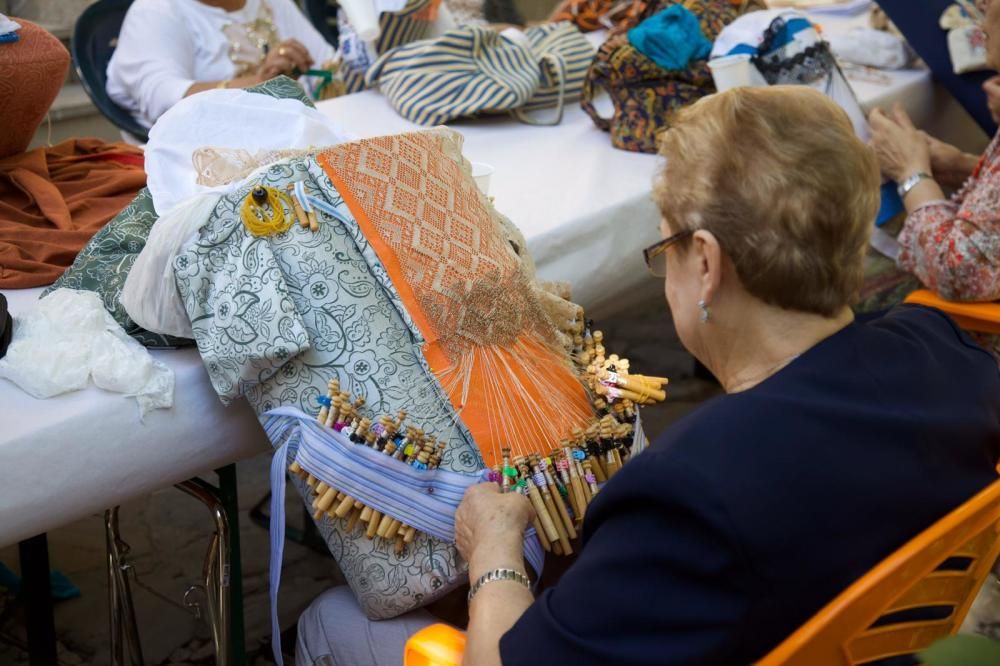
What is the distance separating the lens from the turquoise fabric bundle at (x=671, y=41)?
99.3 inches

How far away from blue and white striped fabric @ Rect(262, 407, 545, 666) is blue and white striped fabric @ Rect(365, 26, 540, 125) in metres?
1.51

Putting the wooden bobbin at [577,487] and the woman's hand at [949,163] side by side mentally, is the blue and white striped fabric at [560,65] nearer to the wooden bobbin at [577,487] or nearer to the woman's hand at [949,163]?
the woman's hand at [949,163]

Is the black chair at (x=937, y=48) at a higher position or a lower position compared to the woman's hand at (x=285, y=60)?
higher

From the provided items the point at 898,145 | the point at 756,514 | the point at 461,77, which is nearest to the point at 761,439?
the point at 756,514

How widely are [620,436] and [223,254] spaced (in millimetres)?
A: 591

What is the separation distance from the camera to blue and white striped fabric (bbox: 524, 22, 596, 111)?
9.24 feet

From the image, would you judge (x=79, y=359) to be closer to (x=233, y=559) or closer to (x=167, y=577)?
(x=233, y=559)

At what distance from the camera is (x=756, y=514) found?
2.98 feet

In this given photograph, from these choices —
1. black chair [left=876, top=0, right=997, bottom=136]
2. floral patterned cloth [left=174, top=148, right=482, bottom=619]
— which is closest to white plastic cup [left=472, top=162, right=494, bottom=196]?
floral patterned cloth [left=174, top=148, right=482, bottom=619]

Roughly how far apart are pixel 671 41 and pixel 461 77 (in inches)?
21.8

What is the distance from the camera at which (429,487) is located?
133 centimetres

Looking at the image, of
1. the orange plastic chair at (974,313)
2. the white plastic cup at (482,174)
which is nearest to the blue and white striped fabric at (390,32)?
the white plastic cup at (482,174)

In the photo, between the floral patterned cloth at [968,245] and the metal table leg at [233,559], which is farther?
the floral patterned cloth at [968,245]

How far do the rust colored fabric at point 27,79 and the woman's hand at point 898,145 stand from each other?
68.8 inches
